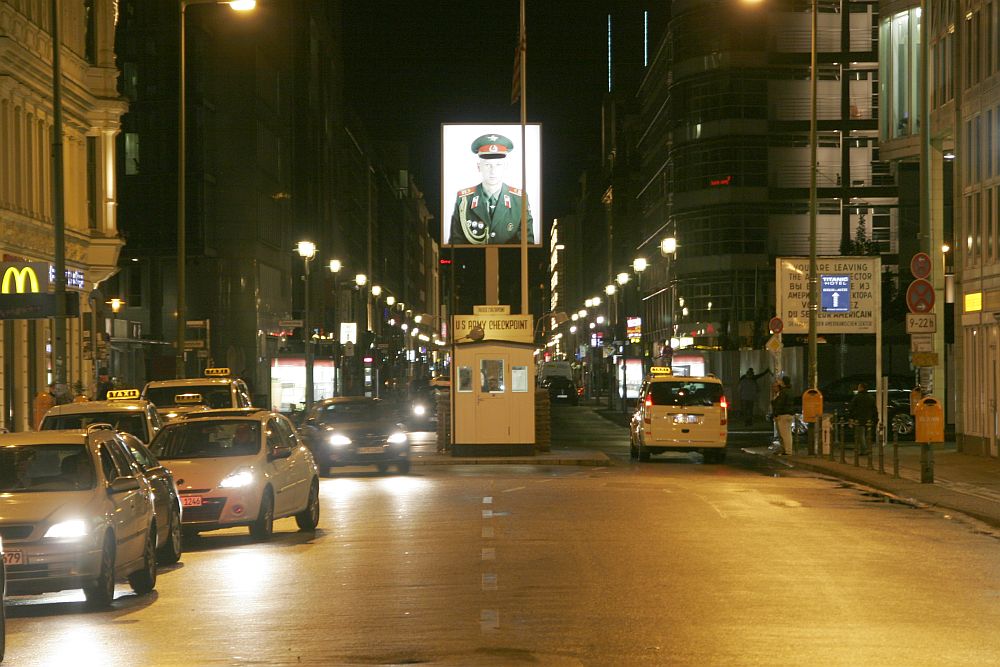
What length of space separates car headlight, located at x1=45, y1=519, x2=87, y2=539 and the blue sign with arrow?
31700 millimetres

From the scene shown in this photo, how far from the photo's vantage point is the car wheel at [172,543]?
1616 centimetres

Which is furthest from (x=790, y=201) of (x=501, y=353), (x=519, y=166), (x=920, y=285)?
(x=920, y=285)

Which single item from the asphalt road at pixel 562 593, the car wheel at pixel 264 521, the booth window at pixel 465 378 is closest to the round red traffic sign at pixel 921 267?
the asphalt road at pixel 562 593

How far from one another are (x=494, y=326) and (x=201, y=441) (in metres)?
18.5

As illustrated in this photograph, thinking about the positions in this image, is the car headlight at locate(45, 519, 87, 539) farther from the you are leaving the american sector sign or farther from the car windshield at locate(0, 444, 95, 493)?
the you are leaving the american sector sign

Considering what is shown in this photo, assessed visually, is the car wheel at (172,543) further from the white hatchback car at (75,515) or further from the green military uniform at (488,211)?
the green military uniform at (488,211)

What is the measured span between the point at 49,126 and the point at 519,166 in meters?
13.1

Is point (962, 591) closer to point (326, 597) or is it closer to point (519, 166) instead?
point (326, 597)

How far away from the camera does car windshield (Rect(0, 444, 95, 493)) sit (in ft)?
44.4

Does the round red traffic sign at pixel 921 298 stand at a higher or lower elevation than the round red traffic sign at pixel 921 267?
lower

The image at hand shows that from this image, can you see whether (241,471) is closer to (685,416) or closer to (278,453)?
(278,453)

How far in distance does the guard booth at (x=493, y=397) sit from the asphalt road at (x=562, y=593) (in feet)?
44.8

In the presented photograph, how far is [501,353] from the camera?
36.8 meters

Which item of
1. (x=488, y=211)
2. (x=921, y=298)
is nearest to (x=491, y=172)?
(x=488, y=211)
